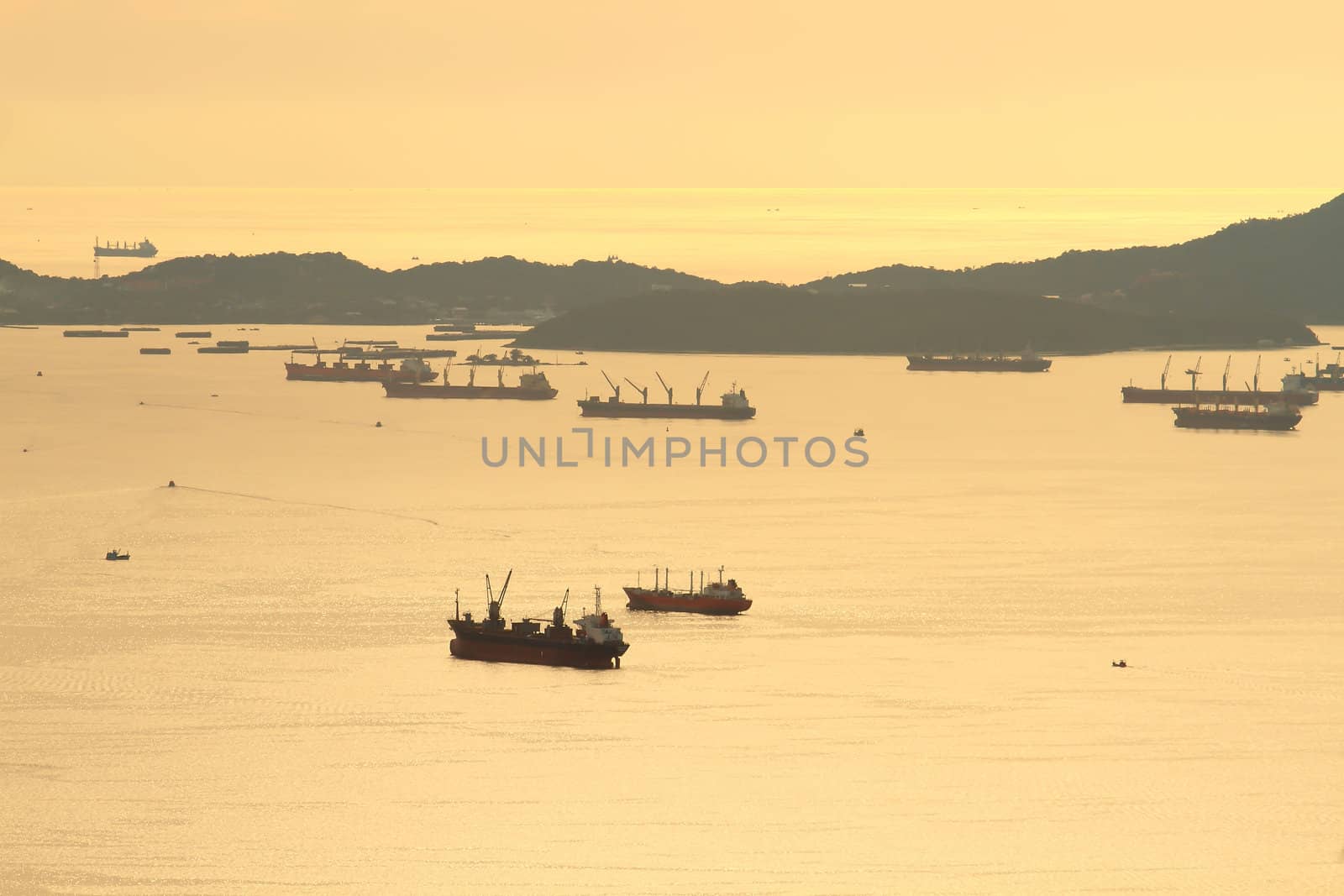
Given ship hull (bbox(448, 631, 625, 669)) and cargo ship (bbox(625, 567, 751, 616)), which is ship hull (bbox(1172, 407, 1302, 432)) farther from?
ship hull (bbox(448, 631, 625, 669))

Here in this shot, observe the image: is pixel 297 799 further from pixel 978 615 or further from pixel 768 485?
pixel 768 485

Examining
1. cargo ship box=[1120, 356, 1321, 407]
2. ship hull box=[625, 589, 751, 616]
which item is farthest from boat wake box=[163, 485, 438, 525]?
cargo ship box=[1120, 356, 1321, 407]

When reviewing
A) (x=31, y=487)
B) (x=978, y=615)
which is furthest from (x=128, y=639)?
(x=31, y=487)

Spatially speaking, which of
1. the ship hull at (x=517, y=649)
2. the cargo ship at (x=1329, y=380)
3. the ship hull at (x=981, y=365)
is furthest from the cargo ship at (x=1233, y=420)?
the ship hull at (x=517, y=649)

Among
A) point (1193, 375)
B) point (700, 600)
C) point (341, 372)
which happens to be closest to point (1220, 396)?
point (1193, 375)

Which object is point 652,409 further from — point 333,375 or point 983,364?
point 983,364

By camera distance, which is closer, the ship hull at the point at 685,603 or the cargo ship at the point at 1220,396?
the ship hull at the point at 685,603

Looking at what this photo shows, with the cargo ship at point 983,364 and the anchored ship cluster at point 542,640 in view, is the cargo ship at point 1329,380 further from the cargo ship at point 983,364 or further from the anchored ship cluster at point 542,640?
the anchored ship cluster at point 542,640
